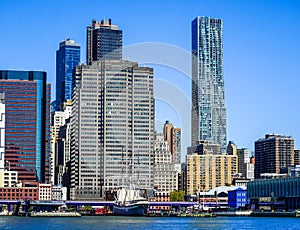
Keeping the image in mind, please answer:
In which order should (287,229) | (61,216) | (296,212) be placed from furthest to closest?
(61,216), (296,212), (287,229)

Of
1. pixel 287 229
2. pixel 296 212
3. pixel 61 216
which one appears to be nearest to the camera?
pixel 287 229

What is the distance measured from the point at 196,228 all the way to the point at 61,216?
238 feet

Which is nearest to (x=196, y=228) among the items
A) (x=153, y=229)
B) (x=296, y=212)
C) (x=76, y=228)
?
(x=153, y=229)

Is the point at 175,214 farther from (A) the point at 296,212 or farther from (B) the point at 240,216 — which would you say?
(A) the point at 296,212

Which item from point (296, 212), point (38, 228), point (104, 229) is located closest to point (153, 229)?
point (104, 229)

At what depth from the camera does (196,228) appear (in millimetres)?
129375

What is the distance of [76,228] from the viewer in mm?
128750

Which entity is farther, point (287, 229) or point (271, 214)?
point (271, 214)

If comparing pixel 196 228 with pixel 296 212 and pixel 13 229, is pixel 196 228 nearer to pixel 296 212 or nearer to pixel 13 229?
pixel 13 229

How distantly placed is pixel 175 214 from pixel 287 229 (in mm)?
76886

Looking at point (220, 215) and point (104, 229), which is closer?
point (104, 229)

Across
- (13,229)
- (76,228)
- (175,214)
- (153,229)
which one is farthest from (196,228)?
(175,214)

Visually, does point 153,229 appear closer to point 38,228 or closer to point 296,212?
point 38,228

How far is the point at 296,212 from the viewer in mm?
181500
